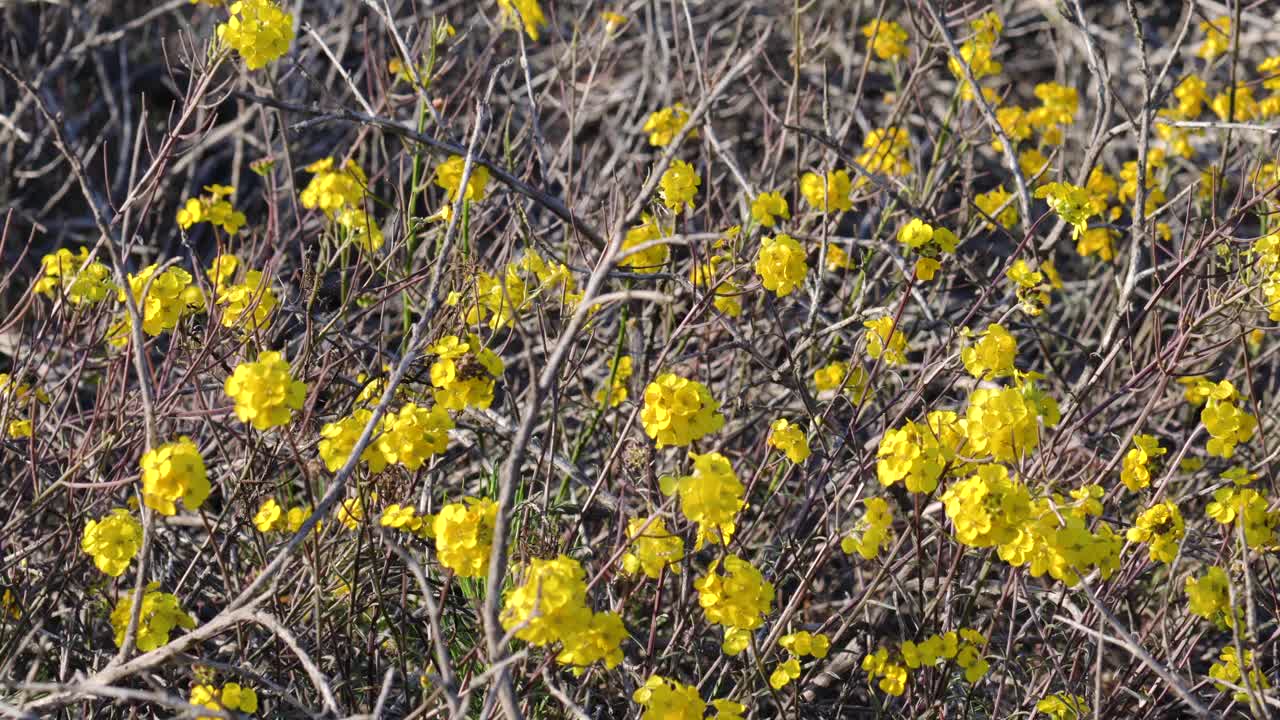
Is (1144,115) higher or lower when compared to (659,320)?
higher

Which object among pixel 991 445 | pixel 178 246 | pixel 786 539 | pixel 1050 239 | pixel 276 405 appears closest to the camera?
pixel 276 405

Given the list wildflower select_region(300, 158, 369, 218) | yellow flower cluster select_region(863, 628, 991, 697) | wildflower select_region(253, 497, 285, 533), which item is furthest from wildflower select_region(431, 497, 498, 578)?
wildflower select_region(300, 158, 369, 218)

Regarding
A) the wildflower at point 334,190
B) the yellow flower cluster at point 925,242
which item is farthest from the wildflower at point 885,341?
the wildflower at point 334,190

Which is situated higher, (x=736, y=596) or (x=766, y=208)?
(x=766, y=208)

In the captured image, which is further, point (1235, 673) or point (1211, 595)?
point (1235, 673)

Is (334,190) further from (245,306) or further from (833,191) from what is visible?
(833,191)

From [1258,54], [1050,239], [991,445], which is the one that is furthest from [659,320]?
[1258,54]

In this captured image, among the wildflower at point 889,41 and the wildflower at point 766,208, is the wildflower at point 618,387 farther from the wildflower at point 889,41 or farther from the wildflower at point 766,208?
the wildflower at point 889,41

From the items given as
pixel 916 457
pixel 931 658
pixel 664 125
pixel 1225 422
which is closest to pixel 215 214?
pixel 664 125

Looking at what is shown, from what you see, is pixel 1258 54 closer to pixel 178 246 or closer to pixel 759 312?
pixel 759 312
